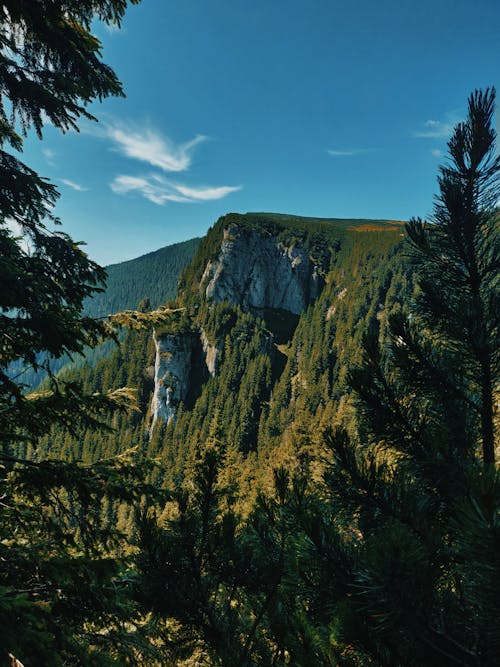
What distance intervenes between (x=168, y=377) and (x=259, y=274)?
51395mm

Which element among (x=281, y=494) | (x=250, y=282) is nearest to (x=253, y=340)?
(x=250, y=282)

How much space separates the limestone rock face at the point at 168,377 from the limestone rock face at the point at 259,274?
87.6 feet

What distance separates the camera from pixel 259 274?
124125mm

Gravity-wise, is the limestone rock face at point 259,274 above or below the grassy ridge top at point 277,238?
below

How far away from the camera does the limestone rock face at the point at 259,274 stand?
121 meters

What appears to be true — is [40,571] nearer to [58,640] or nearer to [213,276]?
[58,640]

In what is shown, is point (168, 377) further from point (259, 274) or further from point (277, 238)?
point (277, 238)

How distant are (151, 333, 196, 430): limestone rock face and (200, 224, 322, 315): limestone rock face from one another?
2670 centimetres

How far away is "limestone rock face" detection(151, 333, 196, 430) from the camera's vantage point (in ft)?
322

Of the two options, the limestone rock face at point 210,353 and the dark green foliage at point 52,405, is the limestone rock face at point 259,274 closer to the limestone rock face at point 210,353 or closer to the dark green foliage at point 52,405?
the limestone rock face at point 210,353

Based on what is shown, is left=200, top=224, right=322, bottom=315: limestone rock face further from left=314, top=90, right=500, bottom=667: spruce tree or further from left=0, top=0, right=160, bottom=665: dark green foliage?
left=314, top=90, right=500, bottom=667: spruce tree

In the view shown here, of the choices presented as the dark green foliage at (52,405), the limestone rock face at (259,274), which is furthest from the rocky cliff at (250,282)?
the dark green foliage at (52,405)

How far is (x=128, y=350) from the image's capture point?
118188mm

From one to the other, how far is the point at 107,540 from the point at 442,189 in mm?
5034
